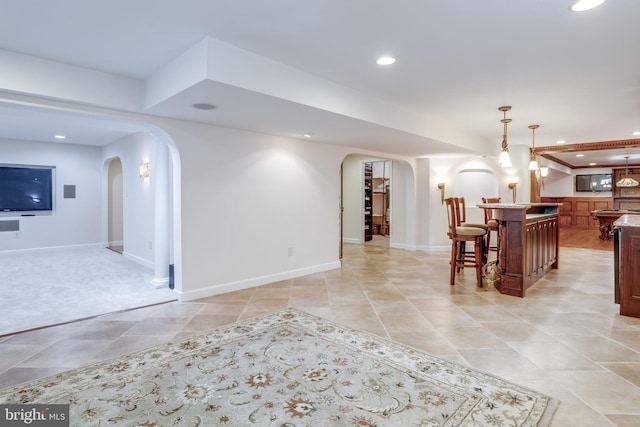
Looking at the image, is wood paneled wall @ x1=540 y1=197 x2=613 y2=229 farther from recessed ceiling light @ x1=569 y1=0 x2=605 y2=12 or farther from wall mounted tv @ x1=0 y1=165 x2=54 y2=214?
wall mounted tv @ x1=0 y1=165 x2=54 y2=214

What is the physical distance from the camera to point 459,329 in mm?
3125

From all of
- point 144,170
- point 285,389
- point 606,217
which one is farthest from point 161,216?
point 606,217

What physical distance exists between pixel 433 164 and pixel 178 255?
5784 mm

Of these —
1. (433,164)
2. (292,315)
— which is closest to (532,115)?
(433,164)

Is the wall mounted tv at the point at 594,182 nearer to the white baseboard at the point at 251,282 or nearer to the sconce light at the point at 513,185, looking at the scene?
the sconce light at the point at 513,185

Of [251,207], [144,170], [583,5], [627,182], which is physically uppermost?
[583,5]

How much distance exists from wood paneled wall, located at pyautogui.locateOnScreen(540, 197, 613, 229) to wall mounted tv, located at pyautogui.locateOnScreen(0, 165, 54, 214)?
1544 centimetres

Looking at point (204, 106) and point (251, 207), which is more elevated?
point (204, 106)

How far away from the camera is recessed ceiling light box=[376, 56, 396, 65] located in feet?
9.87

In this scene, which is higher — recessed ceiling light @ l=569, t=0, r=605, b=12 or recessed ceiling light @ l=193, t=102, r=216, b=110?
recessed ceiling light @ l=569, t=0, r=605, b=12

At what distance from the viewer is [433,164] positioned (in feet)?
25.2

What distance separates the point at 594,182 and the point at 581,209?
3.65ft

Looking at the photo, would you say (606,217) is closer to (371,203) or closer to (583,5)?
(371,203)

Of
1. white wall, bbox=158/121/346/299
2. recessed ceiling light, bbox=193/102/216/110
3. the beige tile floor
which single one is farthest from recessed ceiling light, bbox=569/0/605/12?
white wall, bbox=158/121/346/299
